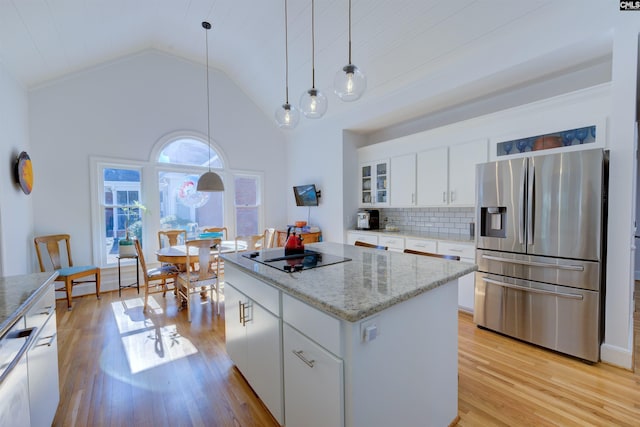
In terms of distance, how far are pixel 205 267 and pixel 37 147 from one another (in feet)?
10.1

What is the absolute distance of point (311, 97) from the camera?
86.8 inches

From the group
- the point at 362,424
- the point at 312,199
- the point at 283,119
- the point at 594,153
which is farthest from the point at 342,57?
the point at 362,424

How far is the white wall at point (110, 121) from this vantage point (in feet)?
12.8

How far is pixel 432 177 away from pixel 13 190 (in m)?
5.11

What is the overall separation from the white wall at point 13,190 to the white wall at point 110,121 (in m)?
0.22

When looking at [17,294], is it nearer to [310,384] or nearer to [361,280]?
[310,384]

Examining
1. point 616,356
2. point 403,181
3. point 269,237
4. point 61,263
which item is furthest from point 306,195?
point 616,356

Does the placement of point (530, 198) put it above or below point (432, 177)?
below

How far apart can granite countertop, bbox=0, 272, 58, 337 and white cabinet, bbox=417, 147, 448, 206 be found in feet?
12.7

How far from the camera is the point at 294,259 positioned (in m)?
1.99

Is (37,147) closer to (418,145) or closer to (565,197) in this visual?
(418,145)

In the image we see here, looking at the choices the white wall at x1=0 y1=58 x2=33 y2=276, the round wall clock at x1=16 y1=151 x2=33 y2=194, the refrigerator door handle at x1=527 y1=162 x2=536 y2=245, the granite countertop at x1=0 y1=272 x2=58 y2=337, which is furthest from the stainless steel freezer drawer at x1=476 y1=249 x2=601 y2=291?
the round wall clock at x1=16 y1=151 x2=33 y2=194

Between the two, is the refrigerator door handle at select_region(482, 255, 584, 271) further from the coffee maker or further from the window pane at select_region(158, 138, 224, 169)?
the window pane at select_region(158, 138, 224, 169)

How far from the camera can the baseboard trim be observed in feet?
7.06
